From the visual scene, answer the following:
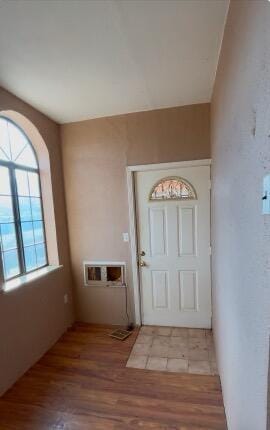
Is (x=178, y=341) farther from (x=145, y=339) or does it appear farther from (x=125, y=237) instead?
(x=125, y=237)

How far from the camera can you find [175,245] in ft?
9.01

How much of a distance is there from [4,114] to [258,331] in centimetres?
267

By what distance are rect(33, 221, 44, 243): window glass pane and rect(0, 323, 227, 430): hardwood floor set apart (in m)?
1.28

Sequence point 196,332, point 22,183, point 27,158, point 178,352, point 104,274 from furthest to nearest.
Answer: point 104,274, point 196,332, point 27,158, point 22,183, point 178,352

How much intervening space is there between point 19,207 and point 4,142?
0.67 meters

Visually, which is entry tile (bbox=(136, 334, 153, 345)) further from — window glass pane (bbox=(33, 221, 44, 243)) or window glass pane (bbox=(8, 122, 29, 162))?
window glass pane (bbox=(8, 122, 29, 162))

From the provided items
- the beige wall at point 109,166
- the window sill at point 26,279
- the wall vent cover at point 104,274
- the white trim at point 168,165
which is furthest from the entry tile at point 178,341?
the white trim at point 168,165

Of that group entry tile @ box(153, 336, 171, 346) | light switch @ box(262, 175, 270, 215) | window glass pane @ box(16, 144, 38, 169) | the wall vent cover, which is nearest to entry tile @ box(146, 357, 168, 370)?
entry tile @ box(153, 336, 171, 346)

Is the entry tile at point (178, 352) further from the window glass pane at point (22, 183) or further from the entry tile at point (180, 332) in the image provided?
the window glass pane at point (22, 183)

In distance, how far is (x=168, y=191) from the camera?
8.95 ft

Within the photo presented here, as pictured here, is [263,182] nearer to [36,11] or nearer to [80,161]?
[36,11]

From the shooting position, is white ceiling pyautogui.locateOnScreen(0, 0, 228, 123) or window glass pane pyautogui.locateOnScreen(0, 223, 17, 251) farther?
window glass pane pyautogui.locateOnScreen(0, 223, 17, 251)

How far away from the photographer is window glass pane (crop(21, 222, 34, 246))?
2.42m

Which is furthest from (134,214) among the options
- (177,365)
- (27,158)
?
(177,365)
